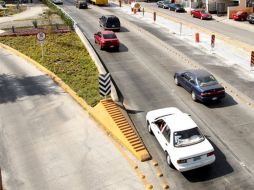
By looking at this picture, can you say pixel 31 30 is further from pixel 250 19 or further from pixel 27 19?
pixel 250 19

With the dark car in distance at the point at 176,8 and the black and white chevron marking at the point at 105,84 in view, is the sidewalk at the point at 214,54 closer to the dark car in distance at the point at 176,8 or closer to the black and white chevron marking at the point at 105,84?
the black and white chevron marking at the point at 105,84

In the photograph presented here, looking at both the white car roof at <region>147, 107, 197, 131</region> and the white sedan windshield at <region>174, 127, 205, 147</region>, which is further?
the white car roof at <region>147, 107, 197, 131</region>

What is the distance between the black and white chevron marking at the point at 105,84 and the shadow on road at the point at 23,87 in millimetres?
4301

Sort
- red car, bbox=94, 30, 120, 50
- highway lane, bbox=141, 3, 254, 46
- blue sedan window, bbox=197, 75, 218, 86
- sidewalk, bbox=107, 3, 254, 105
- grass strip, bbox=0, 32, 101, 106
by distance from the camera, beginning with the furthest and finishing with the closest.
→ 1. highway lane, bbox=141, 3, 254, 46
2. red car, bbox=94, 30, 120, 50
3. sidewalk, bbox=107, 3, 254, 105
4. grass strip, bbox=0, 32, 101, 106
5. blue sedan window, bbox=197, 75, 218, 86

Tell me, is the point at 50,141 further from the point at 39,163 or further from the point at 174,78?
the point at 174,78

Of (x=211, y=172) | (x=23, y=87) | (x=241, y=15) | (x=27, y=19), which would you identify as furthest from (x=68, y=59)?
(x=241, y=15)

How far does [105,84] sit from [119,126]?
3.04 meters

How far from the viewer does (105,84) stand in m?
20.1

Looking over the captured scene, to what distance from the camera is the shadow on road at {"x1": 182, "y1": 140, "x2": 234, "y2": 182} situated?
14.7m

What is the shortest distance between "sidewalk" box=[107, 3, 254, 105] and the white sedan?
7122 mm

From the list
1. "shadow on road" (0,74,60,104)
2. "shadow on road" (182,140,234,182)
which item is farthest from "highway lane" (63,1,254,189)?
"shadow on road" (0,74,60,104)

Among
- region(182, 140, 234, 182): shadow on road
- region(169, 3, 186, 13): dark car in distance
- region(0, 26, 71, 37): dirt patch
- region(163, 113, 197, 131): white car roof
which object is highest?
region(169, 3, 186, 13): dark car in distance

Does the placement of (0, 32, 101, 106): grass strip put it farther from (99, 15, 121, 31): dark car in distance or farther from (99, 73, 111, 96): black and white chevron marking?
(99, 15, 121, 31): dark car in distance

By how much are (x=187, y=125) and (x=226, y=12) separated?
42.5m
